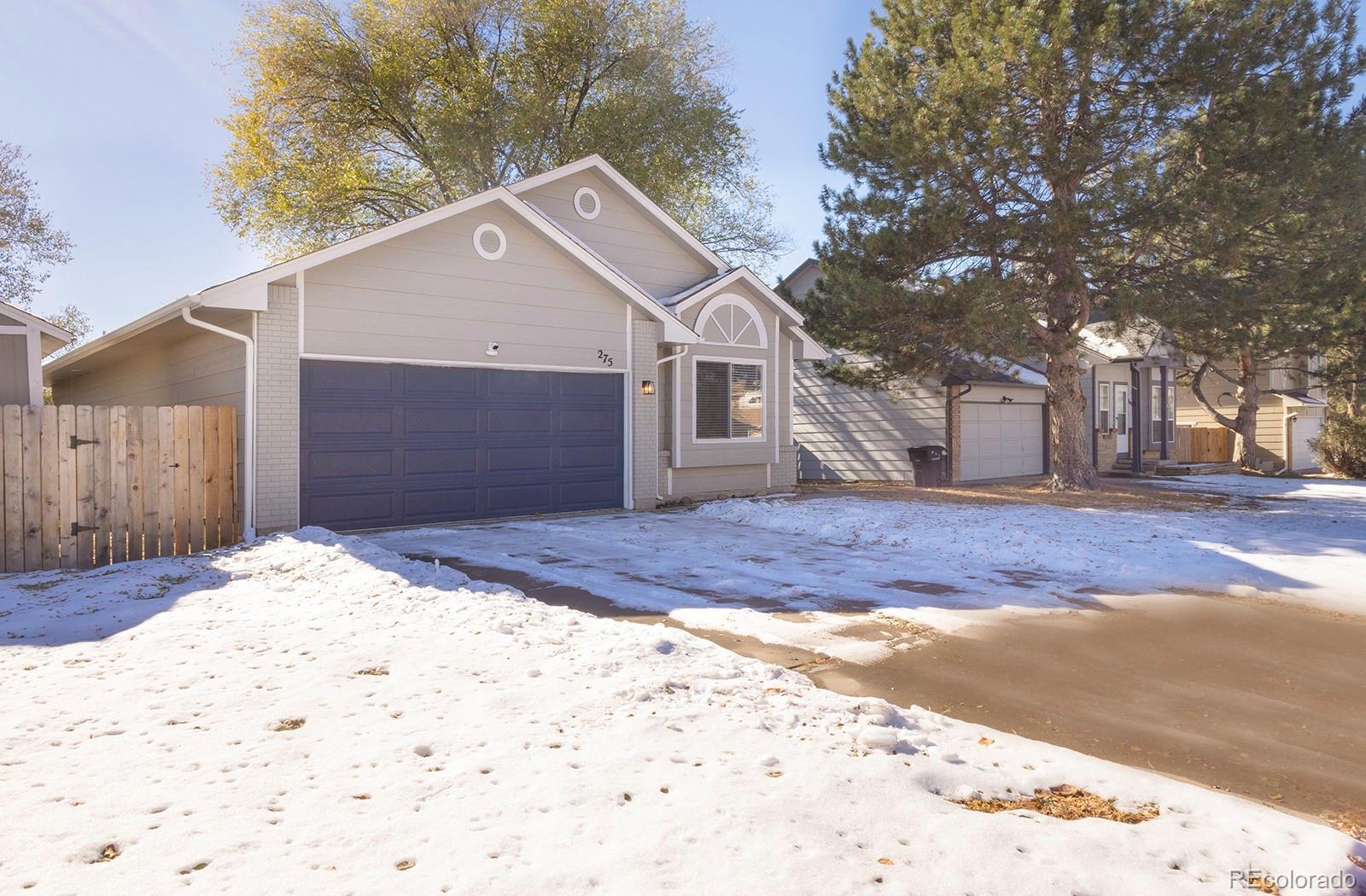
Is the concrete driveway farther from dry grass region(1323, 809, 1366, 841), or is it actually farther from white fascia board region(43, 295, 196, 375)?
white fascia board region(43, 295, 196, 375)

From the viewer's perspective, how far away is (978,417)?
20109 mm

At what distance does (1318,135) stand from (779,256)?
1734 centimetres

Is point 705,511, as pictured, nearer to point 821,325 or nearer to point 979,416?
point 821,325

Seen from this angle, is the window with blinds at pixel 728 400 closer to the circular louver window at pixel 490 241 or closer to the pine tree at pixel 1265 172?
the circular louver window at pixel 490 241

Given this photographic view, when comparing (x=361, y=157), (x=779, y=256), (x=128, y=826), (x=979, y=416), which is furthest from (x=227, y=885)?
(x=779, y=256)

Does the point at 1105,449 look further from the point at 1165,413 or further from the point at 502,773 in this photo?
the point at 502,773

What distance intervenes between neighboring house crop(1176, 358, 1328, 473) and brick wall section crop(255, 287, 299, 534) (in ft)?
83.8

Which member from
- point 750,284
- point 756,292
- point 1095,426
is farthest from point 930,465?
point 1095,426

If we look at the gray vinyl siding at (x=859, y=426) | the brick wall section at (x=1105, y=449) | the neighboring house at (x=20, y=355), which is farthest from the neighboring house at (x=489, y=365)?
the brick wall section at (x=1105, y=449)

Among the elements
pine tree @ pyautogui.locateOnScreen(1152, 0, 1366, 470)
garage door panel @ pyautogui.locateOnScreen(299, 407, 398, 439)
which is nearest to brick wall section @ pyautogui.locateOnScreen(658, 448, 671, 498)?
garage door panel @ pyautogui.locateOnScreen(299, 407, 398, 439)

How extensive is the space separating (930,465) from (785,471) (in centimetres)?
449

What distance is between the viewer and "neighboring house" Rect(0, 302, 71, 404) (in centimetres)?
1066

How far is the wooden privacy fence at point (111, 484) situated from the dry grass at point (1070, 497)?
32.3 ft

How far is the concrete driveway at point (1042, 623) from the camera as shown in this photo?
13.6 ft
